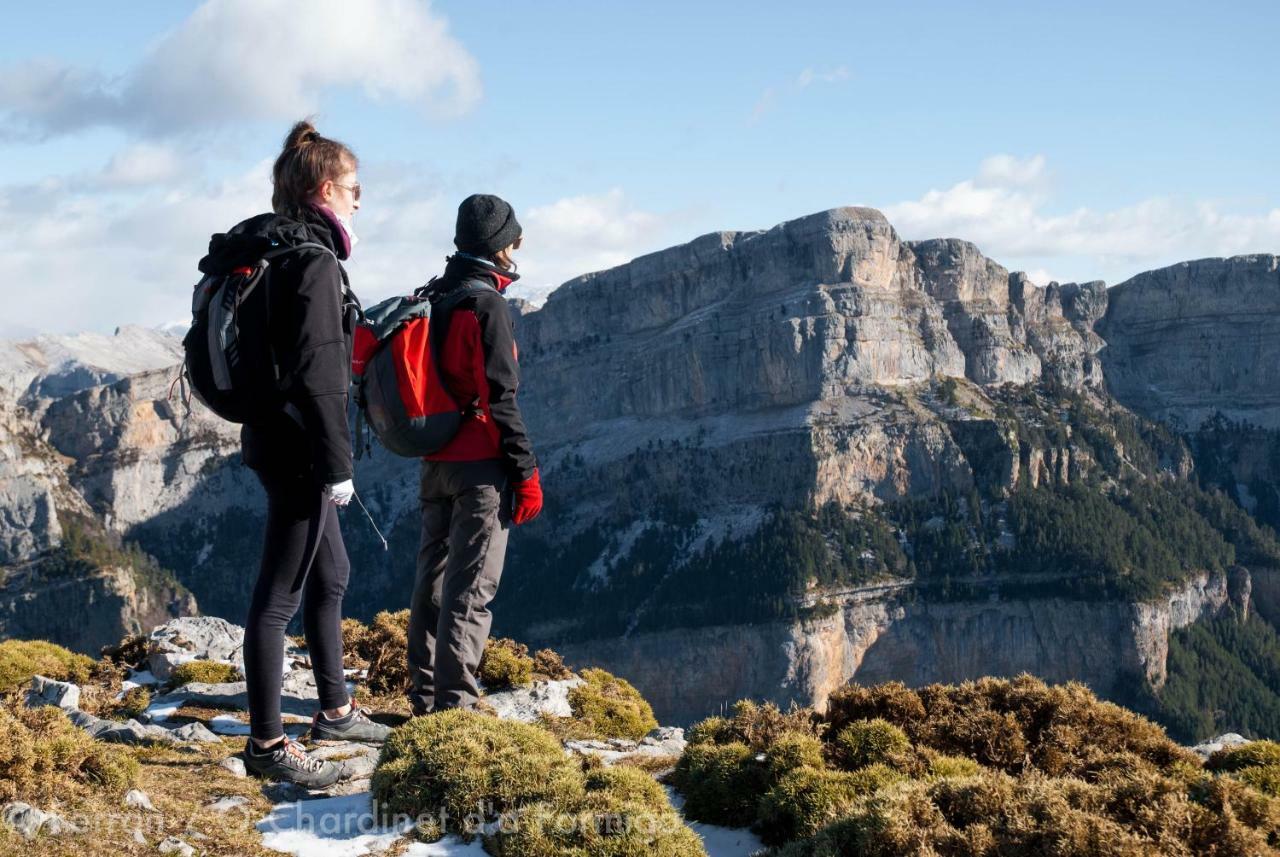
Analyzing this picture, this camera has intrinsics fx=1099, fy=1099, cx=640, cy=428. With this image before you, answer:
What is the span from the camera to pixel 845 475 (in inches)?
5620

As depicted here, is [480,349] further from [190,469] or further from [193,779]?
[190,469]

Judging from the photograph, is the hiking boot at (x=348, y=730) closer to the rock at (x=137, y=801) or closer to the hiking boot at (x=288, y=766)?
the hiking boot at (x=288, y=766)

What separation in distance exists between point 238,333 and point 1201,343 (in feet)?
630

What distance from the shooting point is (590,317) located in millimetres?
188250

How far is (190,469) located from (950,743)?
183 meters

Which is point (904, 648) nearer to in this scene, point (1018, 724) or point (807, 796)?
point (1018, 724)

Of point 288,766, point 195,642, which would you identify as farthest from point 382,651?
point 288,766

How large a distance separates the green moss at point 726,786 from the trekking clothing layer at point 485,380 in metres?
2.51

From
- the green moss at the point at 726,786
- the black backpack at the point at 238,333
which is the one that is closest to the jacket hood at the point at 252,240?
the black backpack at the point at 238,333

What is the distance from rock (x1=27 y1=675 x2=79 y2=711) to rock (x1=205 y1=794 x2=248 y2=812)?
4.15 m

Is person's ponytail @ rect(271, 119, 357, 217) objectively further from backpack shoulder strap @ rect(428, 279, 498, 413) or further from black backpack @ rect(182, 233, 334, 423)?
backpack shoulder strap @ rect(428, 279, 498, 413)

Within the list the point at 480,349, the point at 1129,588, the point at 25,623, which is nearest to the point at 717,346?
the point at 1129,588

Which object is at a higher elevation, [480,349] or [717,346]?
[717,346]

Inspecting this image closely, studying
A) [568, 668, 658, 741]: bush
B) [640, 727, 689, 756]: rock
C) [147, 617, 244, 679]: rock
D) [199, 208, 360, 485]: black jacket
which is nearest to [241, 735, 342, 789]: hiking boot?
[199, 208, 360, 485]: black jacket
